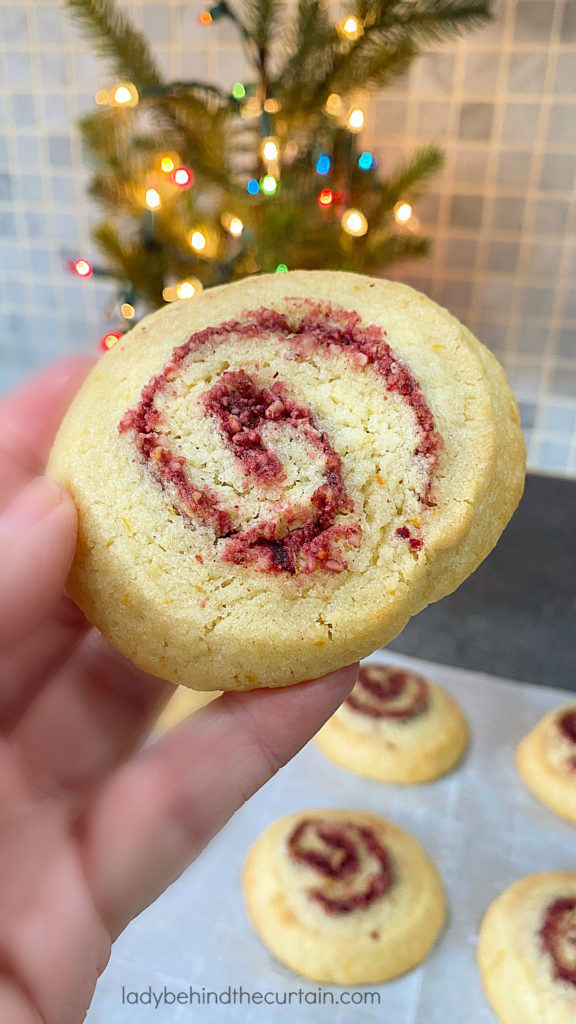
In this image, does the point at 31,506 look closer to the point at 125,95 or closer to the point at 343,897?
the point at 343,897

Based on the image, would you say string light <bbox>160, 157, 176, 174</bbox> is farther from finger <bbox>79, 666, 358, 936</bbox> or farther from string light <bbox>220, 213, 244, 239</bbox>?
finger <bbox>79, 666, 358, 936</bbox>

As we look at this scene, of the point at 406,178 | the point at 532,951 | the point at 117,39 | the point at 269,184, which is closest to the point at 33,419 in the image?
the point at 269,184

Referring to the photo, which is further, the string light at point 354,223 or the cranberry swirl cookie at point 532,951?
the string light at point 354,223

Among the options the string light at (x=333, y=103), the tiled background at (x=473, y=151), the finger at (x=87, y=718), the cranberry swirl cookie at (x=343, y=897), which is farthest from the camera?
the tiled background at (x=473, y=151)

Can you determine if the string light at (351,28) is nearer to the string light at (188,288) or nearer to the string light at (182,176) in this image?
the string light at (182,176)

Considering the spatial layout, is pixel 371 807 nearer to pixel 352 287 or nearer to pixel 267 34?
pixel 352 287

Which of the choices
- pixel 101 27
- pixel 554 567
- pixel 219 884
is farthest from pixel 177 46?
pixel 219 884

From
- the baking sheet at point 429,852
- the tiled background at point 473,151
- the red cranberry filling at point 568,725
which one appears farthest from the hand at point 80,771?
the tiled background at point 473,151
